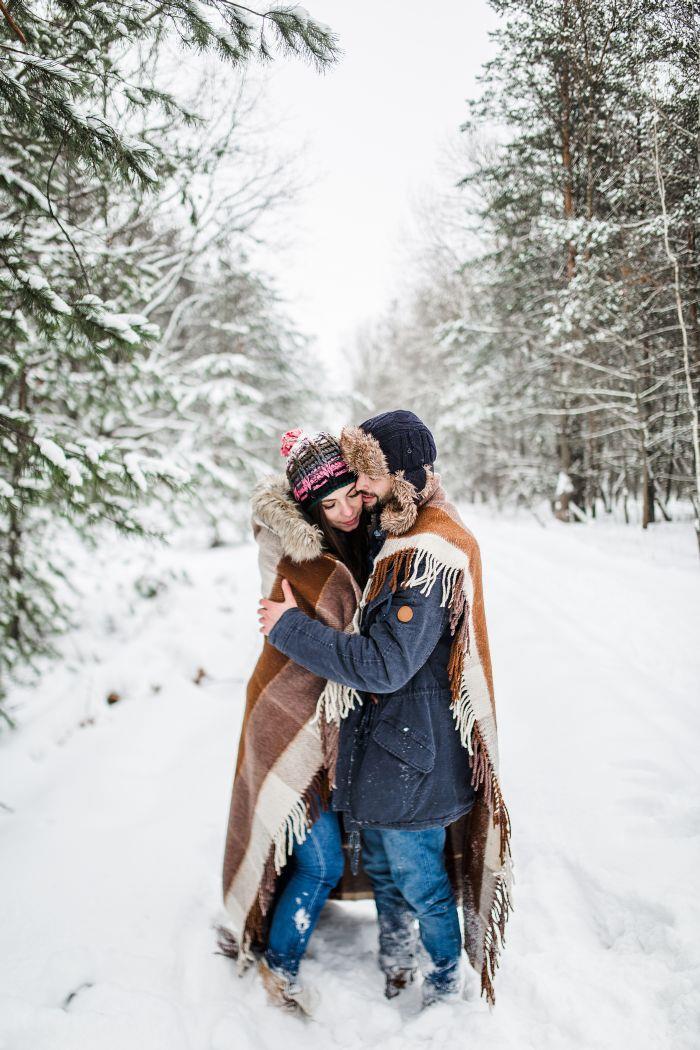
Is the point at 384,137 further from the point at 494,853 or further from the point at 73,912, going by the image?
the point at 73,912

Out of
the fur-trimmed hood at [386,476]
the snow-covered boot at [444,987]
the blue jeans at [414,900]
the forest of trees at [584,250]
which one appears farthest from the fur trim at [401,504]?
the forest of trees at [584,250]

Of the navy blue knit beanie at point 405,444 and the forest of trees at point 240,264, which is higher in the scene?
the forest of trees at point 240,264

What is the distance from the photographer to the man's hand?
175 cm

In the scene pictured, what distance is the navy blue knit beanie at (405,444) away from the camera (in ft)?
5.68

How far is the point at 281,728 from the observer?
192 cm

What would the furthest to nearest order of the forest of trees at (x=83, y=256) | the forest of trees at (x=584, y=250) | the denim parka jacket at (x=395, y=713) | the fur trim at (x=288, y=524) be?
the forest of trees at (x=584, y=250)
the forest of trees at (x=83, y=256)
the fur trim at (x=288, y=524)
the denim parka jacket at (x=395, y=713)

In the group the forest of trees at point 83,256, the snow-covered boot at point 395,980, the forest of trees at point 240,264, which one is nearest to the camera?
the snow-covered boot at point 395,980

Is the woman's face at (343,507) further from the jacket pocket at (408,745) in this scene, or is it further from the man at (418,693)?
the jacket pocket at (408,745)

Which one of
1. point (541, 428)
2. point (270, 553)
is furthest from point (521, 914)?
point (541, 428)

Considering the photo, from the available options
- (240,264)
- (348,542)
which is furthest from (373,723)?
(240,264)

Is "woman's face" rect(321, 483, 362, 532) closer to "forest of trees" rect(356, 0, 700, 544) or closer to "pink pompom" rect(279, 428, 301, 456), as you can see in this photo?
"pink pompom" rect(279, 428, 301, 456)

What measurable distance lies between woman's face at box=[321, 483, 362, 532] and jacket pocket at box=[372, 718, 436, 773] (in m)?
0.71

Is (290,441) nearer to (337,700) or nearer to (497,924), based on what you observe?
(337,700)

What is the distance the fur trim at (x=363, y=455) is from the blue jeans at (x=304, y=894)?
1.33m
